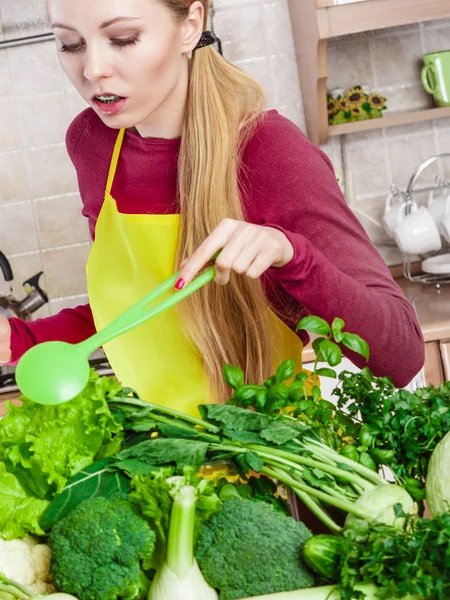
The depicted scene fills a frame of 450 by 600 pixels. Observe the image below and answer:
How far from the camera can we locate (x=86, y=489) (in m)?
0.72

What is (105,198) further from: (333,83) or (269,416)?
(333,83)

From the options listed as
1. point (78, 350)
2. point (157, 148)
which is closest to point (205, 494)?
point (78, 350)

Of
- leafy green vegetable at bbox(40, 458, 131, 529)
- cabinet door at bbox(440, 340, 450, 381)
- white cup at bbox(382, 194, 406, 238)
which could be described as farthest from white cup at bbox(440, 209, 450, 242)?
leafy green vegetable at bbox(40, 458, 131, 529)

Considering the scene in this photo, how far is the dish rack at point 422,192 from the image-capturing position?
2520 millimetres

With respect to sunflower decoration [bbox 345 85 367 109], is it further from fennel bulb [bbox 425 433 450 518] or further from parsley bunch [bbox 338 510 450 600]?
parsley bunch [bbox 338 510 450 600]

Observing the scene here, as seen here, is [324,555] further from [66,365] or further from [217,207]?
[217,207]

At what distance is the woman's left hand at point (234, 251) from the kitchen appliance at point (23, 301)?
1.51 metres

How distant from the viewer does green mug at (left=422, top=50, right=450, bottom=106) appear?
97.4 inches

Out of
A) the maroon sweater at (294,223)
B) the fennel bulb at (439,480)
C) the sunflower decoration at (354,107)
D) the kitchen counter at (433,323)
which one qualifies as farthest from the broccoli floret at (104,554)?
the sunflower decoration at (354,107)

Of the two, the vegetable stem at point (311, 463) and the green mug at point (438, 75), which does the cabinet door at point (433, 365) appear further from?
the vegetable stem at point (311, 463)

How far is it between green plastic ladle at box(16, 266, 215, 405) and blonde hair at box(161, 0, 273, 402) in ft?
1.59

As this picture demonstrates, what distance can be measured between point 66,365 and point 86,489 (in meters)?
0.11

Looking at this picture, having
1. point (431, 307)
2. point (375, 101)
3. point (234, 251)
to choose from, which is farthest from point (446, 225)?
point (234, 251)

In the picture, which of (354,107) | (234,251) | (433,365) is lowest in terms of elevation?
(433,365)
